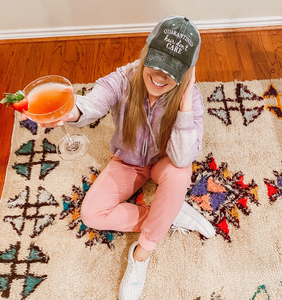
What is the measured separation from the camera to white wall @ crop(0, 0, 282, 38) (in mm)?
1617

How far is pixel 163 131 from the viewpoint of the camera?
968mm

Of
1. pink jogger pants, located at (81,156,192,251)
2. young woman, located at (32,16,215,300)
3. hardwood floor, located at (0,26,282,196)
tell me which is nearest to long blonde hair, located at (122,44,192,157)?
young woman, located at (32,16,215,300)

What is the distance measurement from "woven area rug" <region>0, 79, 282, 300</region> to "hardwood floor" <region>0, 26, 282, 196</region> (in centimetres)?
31

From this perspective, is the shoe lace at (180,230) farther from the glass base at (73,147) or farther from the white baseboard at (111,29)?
the white baseboard at (111,29)

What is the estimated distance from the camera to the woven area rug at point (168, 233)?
110 cm

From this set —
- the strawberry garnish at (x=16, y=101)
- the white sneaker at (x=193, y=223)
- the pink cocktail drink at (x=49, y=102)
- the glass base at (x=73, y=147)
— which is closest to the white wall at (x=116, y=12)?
the glass base at (x=73, y=147)

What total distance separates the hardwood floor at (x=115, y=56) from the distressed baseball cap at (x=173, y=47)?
93 centimetres

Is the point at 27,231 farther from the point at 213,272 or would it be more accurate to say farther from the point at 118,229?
the point at 213,272

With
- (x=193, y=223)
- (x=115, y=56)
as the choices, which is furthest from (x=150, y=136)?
(x=115, y=56)

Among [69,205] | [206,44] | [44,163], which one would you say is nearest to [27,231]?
[69,205]

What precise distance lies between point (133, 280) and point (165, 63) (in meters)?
0.85

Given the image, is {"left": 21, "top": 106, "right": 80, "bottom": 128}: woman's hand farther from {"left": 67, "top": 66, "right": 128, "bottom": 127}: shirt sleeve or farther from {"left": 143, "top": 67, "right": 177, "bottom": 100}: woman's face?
{"left": 143, "top": 67, "right": 177, "bottom": 100}: woman's face

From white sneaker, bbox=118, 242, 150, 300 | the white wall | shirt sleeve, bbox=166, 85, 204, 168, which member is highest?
the white wall

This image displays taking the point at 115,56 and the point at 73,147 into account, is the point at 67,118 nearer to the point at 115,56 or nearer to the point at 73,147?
the point at 73,147
